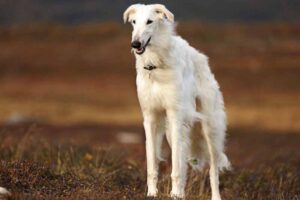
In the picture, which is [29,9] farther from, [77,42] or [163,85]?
[163,85]

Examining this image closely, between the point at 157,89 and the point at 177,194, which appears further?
the point at 157,89

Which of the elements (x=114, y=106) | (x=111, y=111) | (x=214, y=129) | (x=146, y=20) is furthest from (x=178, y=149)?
(x=114, y=106)

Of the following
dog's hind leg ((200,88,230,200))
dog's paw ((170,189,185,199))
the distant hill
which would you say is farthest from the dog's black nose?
the distant hill

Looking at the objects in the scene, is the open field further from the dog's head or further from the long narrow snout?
the dog's head

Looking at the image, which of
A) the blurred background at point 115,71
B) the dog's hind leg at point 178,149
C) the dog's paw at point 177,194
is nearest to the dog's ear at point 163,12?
the dog's hind leg at point 178,149

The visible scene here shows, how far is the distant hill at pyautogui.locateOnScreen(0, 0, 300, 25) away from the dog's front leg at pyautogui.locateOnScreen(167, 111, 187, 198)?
7166 centimetres

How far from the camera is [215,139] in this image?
452 inches

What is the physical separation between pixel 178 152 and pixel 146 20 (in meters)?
1.71

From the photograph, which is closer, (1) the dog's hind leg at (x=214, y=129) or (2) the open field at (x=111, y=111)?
(2) the open field at (x=111, y=111)

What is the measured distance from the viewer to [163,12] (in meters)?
10.5

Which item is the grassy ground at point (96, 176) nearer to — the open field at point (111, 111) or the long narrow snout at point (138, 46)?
the open field at point (111, 111)

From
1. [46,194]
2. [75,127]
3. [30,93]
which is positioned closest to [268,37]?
[30,93]

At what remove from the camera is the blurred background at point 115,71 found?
39031 mm

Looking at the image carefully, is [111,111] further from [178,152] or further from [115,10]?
[115,10]
